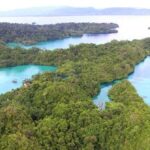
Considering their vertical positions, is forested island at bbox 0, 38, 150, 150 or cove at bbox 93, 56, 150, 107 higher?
forested island at bbox 0, 38, 150, 150

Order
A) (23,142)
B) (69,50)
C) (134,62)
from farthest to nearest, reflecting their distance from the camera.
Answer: (69,50), (134,62), (23,142)

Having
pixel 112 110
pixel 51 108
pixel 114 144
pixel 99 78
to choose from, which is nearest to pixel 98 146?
pixel 114 144

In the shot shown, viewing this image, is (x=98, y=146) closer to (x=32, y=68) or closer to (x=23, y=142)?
(x=23, y=142)

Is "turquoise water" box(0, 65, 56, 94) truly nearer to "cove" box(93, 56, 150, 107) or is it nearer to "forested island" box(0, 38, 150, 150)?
"forested island" box(0, 38, 150, 150)

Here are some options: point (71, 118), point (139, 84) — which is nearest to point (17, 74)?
point (139, 84)

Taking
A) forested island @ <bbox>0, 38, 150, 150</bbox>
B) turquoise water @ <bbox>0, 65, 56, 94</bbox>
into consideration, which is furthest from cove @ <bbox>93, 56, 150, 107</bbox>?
turquoise water @ <bbox>0, 65, 56, 94</bbox>

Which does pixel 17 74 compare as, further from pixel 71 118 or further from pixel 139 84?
pixel 71 118

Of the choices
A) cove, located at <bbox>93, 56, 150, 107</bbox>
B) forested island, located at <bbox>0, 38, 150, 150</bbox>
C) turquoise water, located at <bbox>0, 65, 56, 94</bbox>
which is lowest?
turquoise water, located at <bbox>0, 65, 56, 94</bbox>
